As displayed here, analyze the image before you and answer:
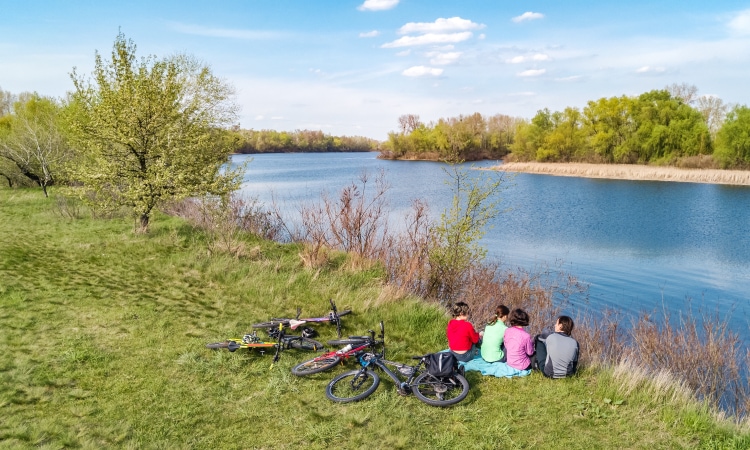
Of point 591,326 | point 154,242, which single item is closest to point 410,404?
point 591,326

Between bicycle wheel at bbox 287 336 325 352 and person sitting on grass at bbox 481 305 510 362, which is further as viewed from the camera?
bicycle wheel at bbox 287 336 325 352

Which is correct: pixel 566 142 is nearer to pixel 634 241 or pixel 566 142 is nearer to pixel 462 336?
pixel 634 241

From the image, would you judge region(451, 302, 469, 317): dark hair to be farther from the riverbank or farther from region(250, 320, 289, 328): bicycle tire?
the riverbank

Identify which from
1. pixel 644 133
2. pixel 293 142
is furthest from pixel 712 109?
pixel 293 142

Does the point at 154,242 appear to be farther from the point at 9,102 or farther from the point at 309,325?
the point at 9,102

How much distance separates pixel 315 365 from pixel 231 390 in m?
1.46

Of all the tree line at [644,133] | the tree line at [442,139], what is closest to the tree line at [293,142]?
the tree line at [442,139]

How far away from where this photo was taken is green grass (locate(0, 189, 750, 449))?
6582mm

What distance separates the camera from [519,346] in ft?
27.5

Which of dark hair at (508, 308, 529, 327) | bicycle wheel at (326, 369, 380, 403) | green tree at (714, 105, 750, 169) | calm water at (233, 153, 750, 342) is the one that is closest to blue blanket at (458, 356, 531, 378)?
dark hair at (508, 308, 529, 327)

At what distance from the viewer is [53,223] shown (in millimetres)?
19922

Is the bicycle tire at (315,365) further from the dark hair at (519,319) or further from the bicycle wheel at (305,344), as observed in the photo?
the dark hair at (519,319)

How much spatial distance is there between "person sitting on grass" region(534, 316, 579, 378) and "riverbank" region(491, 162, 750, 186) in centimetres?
4651

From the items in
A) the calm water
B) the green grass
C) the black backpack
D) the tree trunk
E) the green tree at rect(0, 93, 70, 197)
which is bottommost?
the calm water
